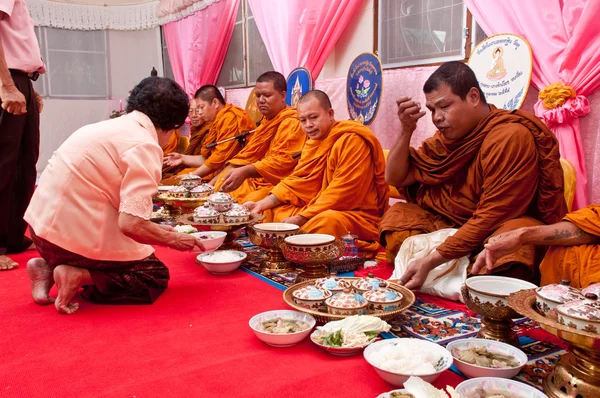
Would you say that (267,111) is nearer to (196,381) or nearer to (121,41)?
(196,381)

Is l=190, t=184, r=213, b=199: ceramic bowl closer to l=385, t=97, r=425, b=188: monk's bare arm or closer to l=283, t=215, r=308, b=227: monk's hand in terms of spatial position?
l=283, t=215, r=308, b=227: monk's hand

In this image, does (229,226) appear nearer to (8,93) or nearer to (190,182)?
(190,182)

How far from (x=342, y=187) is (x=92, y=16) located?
862cm

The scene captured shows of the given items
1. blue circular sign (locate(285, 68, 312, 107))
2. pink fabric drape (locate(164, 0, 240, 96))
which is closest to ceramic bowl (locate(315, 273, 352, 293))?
blue circular sign (locate(285, 68, 312, 107))

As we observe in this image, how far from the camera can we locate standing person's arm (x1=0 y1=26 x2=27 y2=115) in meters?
3.29

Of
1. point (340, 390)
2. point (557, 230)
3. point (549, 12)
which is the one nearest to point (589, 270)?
point (557, 230)

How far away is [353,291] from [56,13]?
387 inches

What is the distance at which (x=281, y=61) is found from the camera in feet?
20.9

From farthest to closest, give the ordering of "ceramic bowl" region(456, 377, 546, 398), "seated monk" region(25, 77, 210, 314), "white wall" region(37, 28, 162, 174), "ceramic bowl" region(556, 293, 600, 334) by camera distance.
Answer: "white wall" region(37, 28, 162, 174), "seated monk" region(25, 77, 210, 314), "ceramic bowl" region(456, 377, 546, 398), "ceramic bowl" region(556, 293, 600, 334)

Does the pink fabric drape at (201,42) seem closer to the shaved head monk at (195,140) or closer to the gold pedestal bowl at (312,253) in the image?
the shaved head monk at (195,140)

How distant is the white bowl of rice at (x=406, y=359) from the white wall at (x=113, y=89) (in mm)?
9694

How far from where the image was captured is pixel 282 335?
2.07 metres

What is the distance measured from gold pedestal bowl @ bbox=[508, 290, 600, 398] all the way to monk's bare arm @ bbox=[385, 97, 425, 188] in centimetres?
167

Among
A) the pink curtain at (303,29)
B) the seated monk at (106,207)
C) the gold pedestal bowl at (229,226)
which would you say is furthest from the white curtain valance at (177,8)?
the seated monk at (106,207)
